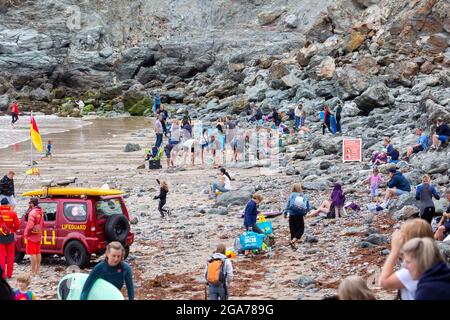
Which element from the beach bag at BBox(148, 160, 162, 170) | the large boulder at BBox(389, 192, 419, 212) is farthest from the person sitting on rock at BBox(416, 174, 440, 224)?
the beach bag at BBox(148, 160, 162, 170)

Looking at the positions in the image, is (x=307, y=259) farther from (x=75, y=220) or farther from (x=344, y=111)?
(x=344, y=111)

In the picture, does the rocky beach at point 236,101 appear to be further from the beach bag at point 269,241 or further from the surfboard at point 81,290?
the surfboard at point 81,290

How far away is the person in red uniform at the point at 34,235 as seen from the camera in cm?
1280

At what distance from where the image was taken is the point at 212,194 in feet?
68.3

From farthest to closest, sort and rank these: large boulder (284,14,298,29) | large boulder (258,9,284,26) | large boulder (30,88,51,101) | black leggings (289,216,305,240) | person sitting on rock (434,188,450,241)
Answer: large boulder (258,9,284,26), large boulder (284,14,298,29), large boulder (30,88,51,101), black leggings (289,216,305,240), person sitting on rock (434,188,450,241)

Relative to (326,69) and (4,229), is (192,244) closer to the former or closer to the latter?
(4,229)

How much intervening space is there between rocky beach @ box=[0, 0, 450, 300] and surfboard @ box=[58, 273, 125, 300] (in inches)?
139

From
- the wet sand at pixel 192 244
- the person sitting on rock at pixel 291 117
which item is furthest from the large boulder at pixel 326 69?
the wet sand at pixel 192 244

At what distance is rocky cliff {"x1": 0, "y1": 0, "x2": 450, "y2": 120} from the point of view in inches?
1683

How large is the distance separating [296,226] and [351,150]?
9708 millimetres

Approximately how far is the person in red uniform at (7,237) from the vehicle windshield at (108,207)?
59.6 inches

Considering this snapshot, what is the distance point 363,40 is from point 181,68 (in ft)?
78.1

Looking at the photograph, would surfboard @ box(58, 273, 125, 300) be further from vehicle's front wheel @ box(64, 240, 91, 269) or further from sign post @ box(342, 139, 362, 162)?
sign post @ box(342, 139, 362, 162)

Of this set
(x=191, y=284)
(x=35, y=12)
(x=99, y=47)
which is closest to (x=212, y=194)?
(x=191, y=284)
